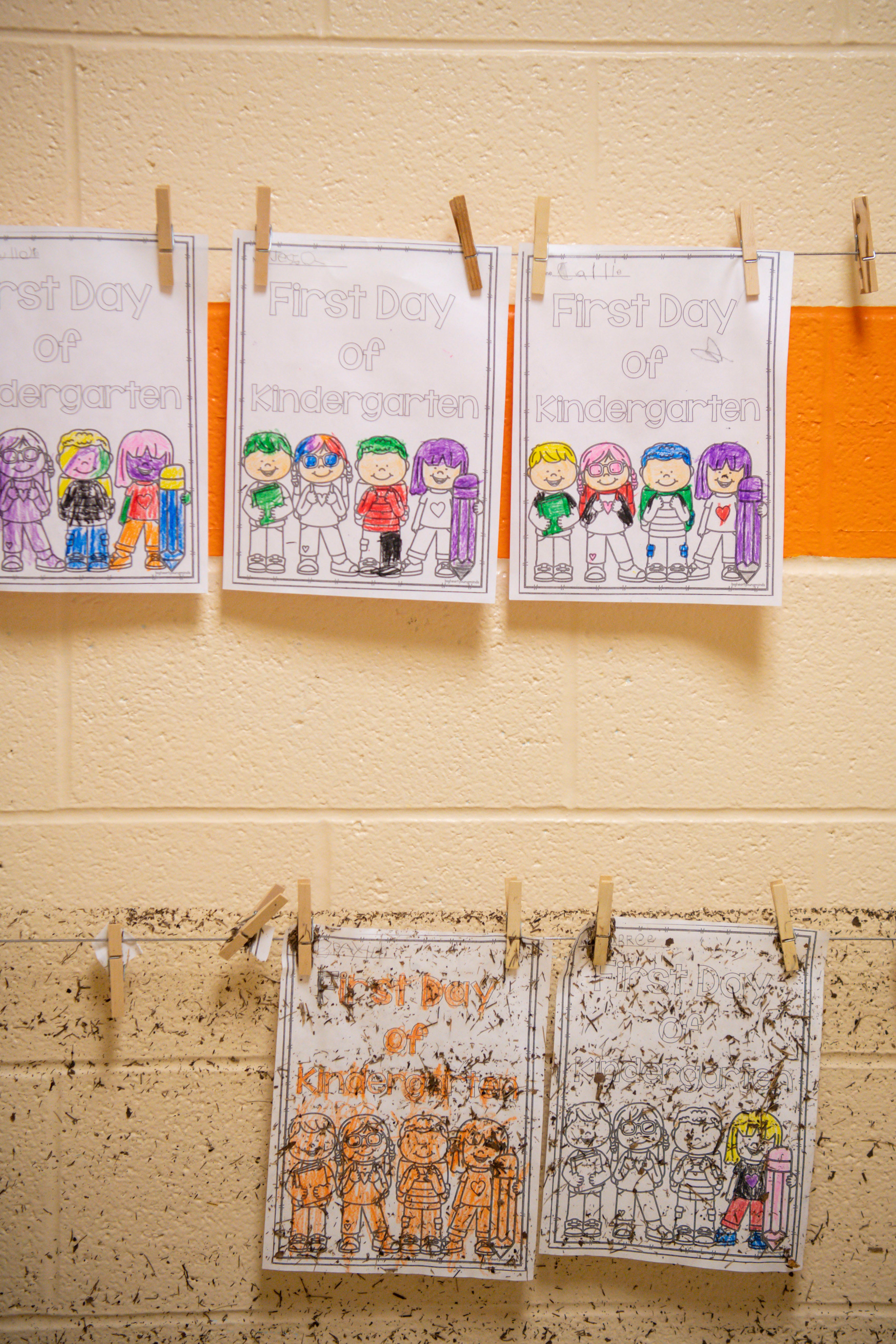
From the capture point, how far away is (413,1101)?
0.82 m

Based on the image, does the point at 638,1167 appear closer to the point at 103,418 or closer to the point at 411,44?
the point at 103,418

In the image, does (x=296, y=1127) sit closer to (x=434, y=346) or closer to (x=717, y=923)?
(x=717, y=923)

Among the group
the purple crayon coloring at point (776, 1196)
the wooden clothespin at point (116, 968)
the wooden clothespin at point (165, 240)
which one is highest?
the wooden clothespin at point (165, 240)

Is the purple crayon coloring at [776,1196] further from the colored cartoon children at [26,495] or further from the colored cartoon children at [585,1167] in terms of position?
the colored cartoon children at [26,495]

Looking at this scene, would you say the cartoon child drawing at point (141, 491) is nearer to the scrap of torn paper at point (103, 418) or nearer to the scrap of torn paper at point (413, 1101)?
the scrap of torn paper at point (103, 418)

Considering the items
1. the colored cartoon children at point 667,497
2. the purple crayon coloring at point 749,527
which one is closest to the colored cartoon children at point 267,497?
the colored cartoon children at point 667,497

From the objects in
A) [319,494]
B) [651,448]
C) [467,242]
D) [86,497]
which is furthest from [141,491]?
[651,448]

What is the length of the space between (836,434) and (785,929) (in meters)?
0.55

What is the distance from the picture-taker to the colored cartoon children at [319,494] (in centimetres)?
79

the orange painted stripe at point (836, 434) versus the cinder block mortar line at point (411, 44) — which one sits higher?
the cinder block mortar line at point (411, 44)

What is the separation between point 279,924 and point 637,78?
996mm

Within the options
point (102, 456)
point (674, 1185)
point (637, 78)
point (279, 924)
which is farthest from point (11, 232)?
point (674, 1185)

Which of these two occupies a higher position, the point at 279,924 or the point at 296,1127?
the point at 279,924

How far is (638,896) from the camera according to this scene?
839 millimetres
